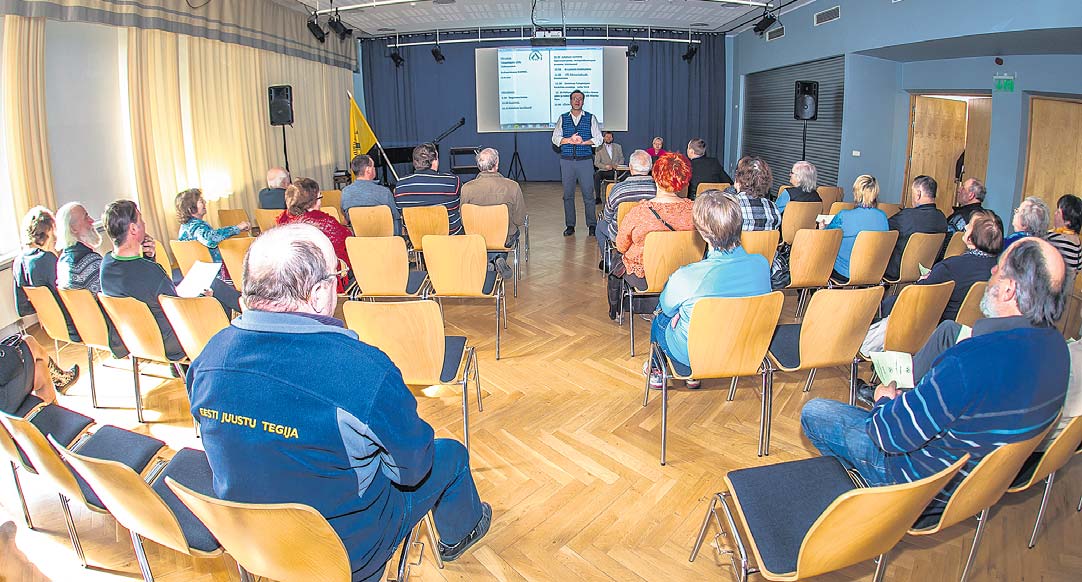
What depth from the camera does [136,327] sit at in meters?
3.26

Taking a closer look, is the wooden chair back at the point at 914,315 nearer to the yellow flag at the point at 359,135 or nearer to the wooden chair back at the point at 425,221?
the wooden chair back at the point at 425,221

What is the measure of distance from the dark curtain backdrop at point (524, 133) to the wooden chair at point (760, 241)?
9896mm

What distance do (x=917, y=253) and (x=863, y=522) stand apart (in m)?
3.43

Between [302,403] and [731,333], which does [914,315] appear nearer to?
[731,333]

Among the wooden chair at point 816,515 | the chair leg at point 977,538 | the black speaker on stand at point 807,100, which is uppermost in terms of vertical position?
the black speaker on stand at point 807,100

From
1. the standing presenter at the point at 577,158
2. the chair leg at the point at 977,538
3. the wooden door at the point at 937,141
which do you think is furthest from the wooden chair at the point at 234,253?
the wooden door at the point at 937,141

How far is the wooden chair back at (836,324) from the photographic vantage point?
2.84 metres

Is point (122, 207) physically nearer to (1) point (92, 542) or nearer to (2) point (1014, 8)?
(1) point (92, 542)

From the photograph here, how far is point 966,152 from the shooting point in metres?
8.54

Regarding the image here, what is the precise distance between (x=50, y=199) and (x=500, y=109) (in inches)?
345

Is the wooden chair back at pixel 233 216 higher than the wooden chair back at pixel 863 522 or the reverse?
higher

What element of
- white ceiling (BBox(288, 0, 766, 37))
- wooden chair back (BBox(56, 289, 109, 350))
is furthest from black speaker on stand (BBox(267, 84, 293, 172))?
wooden chair back (BBox(56, 289, 109, 350))

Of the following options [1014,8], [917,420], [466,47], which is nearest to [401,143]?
[466,47]

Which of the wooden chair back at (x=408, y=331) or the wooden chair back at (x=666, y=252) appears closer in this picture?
the wooden chair back at (x=408, y=331)
